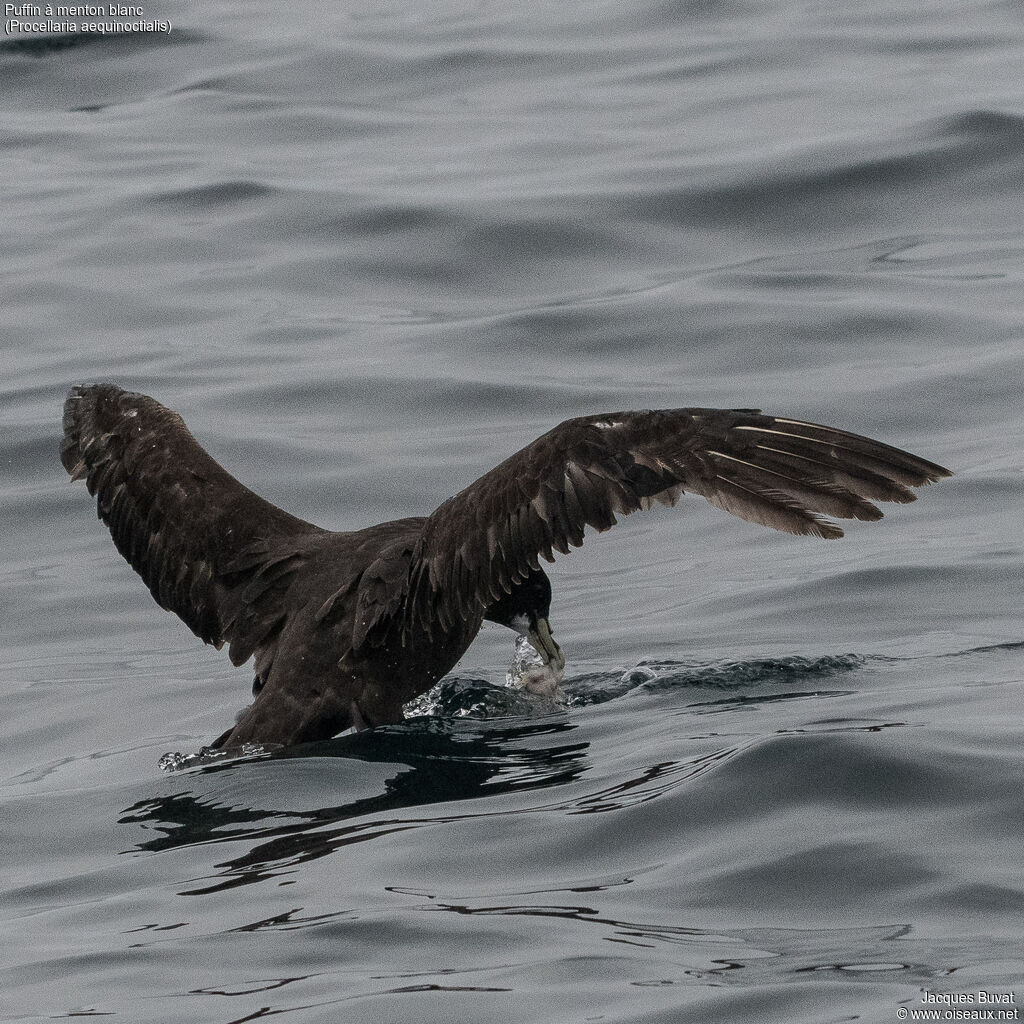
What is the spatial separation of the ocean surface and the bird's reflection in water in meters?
0.03

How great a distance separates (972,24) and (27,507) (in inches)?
538

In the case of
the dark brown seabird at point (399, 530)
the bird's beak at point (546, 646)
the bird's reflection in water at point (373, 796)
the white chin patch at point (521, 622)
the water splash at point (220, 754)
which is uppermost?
the dark brown seabird at point (399, 530)

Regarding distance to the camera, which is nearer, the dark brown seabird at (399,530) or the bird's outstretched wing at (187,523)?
the dark brown seabird at (399,530)

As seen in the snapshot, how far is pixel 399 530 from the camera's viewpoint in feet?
26.0

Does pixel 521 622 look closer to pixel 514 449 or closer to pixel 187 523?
pixel 187 523

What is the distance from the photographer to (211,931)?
542 cm

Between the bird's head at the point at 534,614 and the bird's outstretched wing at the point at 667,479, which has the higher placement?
the bird's outstretched wing at the point at 667,479

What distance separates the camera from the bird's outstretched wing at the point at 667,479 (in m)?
6.62

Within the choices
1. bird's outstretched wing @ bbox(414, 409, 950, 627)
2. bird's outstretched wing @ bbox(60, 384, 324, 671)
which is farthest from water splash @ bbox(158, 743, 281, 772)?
bird's outstretched wing @ bbox(414, 409, 950, 627)

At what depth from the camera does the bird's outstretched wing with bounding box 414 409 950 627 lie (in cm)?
662

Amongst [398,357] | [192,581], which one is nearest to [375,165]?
[398,357]

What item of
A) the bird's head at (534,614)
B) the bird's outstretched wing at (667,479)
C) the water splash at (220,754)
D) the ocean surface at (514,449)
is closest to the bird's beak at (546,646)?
the bird's head at (534,614)

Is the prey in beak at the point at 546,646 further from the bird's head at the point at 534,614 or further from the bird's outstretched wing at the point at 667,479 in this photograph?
the bird's outstretched wing at the point at 667,479

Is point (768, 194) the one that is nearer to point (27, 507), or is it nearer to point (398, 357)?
point (398, 357)
